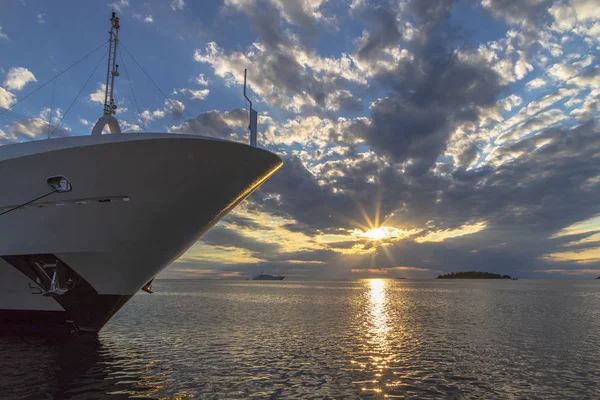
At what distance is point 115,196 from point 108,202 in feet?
1.30

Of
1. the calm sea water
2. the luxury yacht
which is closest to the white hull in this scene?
the luxury yacht

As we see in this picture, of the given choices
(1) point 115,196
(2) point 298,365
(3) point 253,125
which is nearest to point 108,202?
(1) point 115,196

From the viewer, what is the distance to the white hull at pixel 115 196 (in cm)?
1503

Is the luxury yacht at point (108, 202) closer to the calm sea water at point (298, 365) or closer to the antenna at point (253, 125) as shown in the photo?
the antenna at point (253, 125)

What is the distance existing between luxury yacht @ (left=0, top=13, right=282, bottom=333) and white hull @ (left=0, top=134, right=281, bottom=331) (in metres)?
0.04

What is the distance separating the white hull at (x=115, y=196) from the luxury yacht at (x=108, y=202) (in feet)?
0.13

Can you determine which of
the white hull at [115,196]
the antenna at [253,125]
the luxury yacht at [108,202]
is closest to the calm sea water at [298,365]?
the luxury yacht at [108,202]

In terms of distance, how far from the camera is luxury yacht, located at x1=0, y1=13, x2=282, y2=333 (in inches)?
594

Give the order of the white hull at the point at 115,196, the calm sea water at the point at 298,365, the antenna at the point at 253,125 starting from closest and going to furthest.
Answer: the calm sea water at the point at 298,365, the white hull at the point at 115,196, the antenna at the point at 253,125

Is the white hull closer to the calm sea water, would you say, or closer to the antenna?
the antenna

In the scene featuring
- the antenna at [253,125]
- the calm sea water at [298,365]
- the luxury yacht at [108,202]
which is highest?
the antenna at [253,125]

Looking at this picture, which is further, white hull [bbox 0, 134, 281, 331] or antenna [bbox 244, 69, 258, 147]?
antenna [bbox 244, 69, 258, 147]

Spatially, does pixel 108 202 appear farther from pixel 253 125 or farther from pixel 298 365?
pixel 298 365

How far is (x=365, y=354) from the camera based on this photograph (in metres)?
20.4
